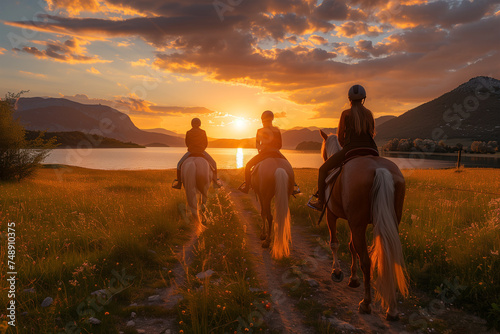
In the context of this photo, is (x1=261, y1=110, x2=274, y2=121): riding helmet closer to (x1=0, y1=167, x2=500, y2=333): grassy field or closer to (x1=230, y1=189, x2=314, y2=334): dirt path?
(x1=0, y1=167, x2=500, y2=333): grassy field

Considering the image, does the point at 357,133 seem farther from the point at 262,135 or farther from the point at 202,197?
the point at 202,197

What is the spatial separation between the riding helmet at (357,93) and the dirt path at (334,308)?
3.91 m

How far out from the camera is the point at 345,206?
4.75m

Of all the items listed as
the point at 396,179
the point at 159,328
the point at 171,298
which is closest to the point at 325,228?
the point at 396,179

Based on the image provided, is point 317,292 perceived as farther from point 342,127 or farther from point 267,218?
point 342,127

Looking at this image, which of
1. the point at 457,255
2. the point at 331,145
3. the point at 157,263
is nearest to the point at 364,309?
the point at 457,255

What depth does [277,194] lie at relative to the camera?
22.8ft

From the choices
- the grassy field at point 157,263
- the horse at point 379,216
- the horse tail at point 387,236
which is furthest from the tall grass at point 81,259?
the horse tail at point 387,236

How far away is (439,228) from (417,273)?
247cm

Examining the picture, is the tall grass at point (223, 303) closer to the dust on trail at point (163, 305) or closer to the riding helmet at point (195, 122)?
the dust on trail at point (163, 305)

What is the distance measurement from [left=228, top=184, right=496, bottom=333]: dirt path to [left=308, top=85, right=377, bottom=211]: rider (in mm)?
2544

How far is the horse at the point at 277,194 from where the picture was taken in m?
6.65

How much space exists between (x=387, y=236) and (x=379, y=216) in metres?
0.34

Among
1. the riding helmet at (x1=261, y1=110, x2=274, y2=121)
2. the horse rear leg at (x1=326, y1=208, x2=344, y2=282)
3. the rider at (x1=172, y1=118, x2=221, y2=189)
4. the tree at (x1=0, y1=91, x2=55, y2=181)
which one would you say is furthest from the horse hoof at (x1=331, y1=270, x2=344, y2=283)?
the tree at (x1=0, y1=91, x2=55, y2=181)
